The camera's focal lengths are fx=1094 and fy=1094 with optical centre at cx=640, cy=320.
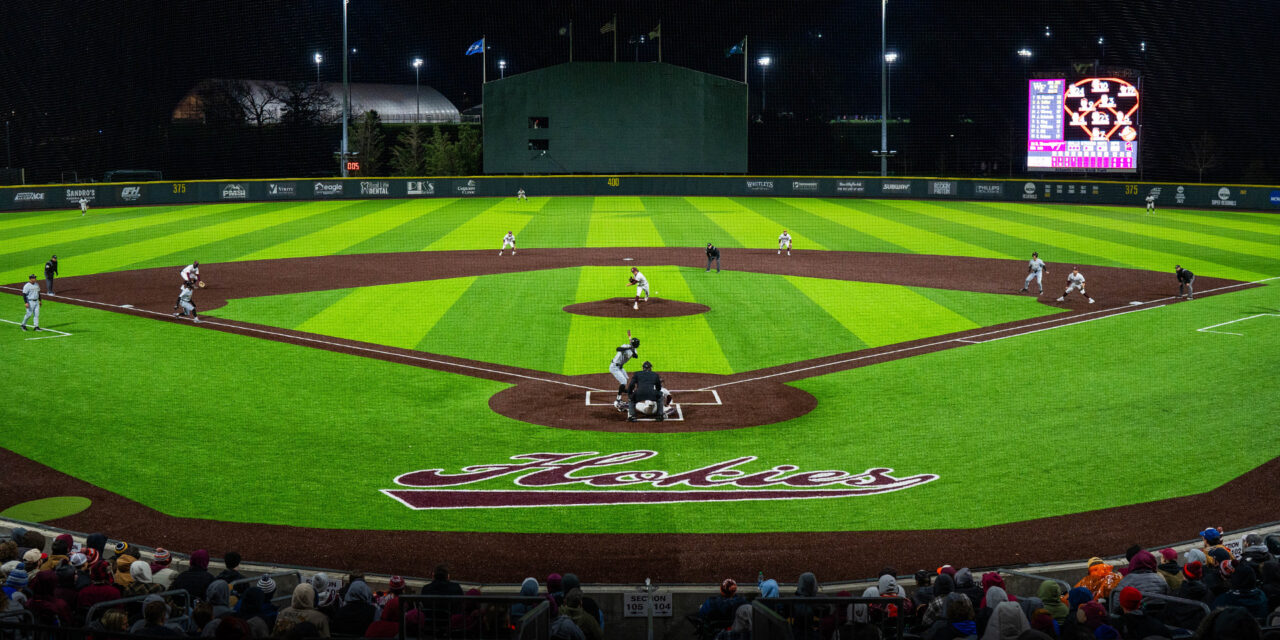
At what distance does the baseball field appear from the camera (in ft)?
50.4

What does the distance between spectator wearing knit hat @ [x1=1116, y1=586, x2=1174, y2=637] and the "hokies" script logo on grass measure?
7259 mm

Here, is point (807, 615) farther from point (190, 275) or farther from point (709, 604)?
point (190, 275)

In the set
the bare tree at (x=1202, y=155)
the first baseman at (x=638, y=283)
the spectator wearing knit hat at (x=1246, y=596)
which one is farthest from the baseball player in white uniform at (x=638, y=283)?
the bare tree at (x=1202, y=155)

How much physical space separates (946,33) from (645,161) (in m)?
35.1

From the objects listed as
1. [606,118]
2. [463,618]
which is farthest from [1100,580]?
[606,118]

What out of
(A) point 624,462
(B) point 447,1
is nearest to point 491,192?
(B) point 447,1

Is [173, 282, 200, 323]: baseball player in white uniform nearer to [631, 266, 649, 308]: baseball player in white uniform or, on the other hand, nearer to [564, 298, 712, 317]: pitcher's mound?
[564, 298, 712, 317]: pitcher's mound

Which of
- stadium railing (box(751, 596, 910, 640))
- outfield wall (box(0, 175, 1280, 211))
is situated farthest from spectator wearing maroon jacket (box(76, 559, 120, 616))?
outfield wall (box(0, 175, 1280, 211))

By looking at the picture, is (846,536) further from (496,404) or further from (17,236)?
(17,236)

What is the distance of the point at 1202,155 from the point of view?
8531 centimetres

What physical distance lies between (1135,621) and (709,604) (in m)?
3.86

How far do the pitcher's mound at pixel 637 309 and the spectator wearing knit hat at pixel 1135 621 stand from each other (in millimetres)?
23303

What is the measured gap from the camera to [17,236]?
53.2 m

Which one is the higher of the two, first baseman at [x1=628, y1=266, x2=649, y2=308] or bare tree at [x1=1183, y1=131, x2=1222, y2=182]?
bare tree at [x1=1183, y1=131, x2=1222, y2=182]
